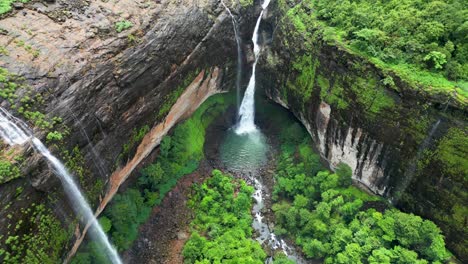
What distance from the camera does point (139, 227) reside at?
16281mm

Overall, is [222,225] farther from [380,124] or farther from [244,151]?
[380,124]

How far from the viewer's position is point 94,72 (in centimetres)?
1259

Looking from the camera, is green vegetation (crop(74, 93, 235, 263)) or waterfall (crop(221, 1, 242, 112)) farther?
waterfall (crop(221, 1, 242, 112))

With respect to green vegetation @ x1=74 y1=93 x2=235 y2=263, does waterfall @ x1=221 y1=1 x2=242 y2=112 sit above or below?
above

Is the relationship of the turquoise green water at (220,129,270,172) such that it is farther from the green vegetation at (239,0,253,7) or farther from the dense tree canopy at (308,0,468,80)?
the dense tree canopy at (308,0,468,80)

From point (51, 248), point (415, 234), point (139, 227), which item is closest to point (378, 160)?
point (415, 234)

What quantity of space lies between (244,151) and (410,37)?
34.2 feet

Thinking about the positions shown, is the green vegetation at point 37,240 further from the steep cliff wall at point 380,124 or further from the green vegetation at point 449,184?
the green vegetation at point 449,184

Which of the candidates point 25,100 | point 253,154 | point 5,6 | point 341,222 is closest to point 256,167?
point 253,154

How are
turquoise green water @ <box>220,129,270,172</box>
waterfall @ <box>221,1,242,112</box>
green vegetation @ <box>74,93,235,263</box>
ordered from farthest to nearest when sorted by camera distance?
turquoise green water @ <box>220,129,270,172</box> → waterfall @ <box>221,1,242,112</box> → green vegetation @ <box>74,93,235,263</box>

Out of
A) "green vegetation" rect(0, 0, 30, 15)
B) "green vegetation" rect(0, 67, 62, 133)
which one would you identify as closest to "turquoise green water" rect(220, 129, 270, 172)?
"green vegetation" rect(0, 67, 62, 133)

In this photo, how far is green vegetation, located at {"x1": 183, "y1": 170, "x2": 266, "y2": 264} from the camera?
15.5m

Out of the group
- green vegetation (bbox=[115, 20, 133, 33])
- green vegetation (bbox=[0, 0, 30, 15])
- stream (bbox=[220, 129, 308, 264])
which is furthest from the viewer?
stream (bbox=[220, 129, 308, 264])

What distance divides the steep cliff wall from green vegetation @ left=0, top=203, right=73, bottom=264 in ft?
41.5
